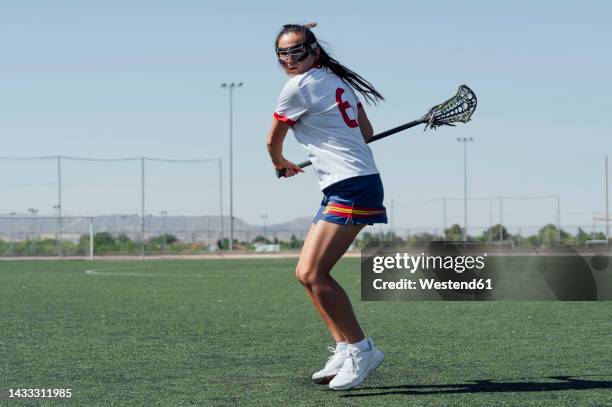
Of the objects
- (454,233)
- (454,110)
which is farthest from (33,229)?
(454,110)

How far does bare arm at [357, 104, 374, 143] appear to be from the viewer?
562 cm

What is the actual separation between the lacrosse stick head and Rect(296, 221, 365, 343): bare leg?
1.40 meters

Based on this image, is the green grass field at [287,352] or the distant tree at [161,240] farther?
the distant tree at [161,240]

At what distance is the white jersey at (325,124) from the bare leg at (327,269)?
28 centimetres

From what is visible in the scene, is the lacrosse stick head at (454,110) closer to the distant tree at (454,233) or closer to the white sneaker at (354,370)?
the white sneaker at (354,370)

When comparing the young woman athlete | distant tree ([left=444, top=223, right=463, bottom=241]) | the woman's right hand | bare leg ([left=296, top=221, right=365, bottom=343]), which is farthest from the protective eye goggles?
distant tree ([left=444, top=223, right=463, bottom=241])

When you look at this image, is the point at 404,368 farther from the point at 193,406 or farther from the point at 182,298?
the point at 182,298

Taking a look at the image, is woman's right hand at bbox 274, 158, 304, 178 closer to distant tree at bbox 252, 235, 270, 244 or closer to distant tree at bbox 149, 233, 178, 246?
distant tree at bbox 149, 233, 178, 246

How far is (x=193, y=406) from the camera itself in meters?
4.79

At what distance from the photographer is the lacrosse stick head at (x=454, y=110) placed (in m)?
6.39

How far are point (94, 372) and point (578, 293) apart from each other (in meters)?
9.84

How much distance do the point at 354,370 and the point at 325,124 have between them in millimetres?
1380

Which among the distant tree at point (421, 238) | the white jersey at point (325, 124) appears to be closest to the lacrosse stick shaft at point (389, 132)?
the white jersey at point (325, 124)

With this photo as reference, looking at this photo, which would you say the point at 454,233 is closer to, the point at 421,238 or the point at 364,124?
the point at 421,238
